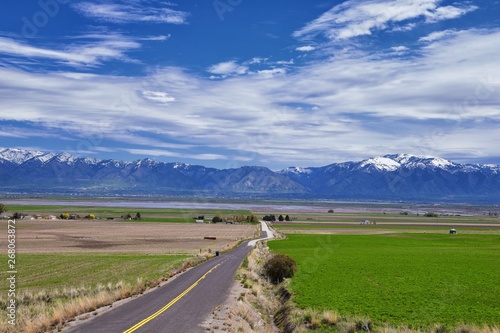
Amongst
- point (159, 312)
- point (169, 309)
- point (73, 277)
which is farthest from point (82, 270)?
point (159, 312)

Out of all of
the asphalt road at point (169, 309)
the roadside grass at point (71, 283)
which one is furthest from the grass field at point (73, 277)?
the asphalt road at point (169, 309)

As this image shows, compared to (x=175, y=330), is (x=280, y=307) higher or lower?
lower

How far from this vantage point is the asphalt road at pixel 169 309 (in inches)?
925

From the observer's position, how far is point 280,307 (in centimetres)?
3562

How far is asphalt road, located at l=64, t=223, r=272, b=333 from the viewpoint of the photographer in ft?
77.1

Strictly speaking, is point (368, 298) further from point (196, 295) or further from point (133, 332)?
point (133, 332)

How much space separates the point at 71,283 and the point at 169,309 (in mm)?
17469

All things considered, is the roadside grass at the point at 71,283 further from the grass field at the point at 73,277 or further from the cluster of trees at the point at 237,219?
the cluster of trees at the point at 237,219

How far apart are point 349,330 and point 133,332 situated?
12.2 m

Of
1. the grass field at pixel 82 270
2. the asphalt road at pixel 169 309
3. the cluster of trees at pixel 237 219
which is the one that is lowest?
the cluster of trees at pixel 237 219

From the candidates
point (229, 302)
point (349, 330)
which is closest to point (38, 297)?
point (229, 302)

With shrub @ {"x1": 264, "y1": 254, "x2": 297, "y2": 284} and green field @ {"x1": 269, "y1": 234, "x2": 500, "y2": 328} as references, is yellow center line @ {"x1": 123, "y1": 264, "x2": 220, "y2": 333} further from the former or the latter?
shrub @ {"x1": 264, "y1": 254, "x2": 297, "y2": 284}

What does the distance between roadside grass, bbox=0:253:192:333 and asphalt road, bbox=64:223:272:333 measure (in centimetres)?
154

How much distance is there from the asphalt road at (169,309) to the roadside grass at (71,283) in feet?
5.06
